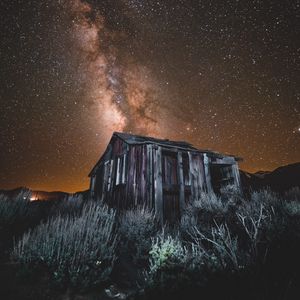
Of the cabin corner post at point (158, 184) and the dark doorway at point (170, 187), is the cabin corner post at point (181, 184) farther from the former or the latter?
the cabin corner post at point (158, 184)

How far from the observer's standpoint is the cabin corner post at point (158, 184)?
814 cm

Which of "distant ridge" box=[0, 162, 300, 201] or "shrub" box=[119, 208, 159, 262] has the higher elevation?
"distant ridge" box=[0, 162, 300, 201]

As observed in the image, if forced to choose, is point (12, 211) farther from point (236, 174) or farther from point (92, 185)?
point (236, 174)

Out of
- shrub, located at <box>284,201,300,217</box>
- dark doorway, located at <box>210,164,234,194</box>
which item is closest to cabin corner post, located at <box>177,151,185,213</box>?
dark doorway, located at <box>210,164,234,194</box>

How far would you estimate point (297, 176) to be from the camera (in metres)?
19.6

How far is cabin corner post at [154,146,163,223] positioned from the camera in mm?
8137

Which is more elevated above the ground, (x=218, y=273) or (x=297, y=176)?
(x=297, y=176)

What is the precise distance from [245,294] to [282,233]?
2122 mm

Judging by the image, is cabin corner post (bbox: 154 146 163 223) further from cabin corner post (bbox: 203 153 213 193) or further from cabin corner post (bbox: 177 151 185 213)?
cabin corner post (bbox: 203 153 213 193)

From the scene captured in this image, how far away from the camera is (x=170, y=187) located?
29.6 ft

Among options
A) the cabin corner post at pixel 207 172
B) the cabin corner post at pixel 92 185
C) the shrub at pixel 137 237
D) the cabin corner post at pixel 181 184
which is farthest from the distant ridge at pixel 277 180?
the shrub at pixel 137 237

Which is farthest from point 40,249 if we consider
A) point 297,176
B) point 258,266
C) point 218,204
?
point 297,176

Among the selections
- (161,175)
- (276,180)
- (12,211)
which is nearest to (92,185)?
(161,175)

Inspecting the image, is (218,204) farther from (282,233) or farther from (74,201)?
(74,201)
